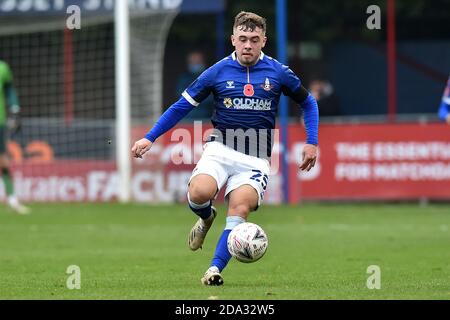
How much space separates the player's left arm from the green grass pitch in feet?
3.35

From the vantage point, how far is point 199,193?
9.99 m

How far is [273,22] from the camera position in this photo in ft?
94.1

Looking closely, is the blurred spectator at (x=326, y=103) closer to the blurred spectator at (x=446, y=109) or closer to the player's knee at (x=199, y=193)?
the blurred spectator at (x=446, y=109)

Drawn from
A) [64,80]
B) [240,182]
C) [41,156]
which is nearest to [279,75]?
[240,182]

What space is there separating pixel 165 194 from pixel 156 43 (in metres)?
2.94

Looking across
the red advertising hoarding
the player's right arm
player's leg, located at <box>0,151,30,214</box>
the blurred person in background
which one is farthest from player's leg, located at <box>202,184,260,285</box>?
the red advertising hoarding

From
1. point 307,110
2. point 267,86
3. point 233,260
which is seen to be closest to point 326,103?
point 233,260

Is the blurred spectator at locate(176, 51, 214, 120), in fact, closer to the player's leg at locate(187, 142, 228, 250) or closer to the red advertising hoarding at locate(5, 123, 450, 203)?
the red advertising hoarding at locate(5, 123, 450, 203)

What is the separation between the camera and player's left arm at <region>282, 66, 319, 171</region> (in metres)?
10.0

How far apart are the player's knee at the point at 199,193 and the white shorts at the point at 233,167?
0.14 m

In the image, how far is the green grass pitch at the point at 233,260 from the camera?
30.9ft

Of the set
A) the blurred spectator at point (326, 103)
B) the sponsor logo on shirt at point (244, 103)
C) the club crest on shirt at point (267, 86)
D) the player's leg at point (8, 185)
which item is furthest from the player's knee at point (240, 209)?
the blurred spectator at point (326, 103)

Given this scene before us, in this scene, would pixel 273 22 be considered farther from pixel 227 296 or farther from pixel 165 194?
pixel 227 296
